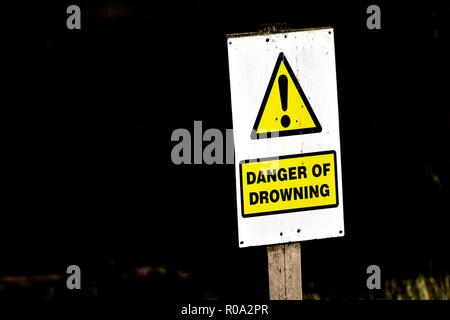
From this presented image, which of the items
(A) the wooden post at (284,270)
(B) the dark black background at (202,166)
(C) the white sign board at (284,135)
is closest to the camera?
(C) the white sign board at (284,135)

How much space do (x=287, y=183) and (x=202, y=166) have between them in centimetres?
388

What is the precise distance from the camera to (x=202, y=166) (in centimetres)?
756

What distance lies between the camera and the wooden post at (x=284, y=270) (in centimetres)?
378

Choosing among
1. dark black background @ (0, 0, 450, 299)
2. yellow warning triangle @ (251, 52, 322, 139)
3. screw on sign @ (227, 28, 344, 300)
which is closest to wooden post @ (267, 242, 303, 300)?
screw on sign @ (227, 28, 344, 300)

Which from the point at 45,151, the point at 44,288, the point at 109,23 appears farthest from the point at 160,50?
the point at 44,288

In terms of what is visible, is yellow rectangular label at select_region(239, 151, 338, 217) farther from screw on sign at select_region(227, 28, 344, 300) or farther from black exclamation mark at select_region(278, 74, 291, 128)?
black exclamation mark at select_region(278, 74, 291, 128)

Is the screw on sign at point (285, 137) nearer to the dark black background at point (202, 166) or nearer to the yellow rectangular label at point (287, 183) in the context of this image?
the yellow rectangular label at point (287, 183)

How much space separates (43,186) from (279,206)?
4579 mm

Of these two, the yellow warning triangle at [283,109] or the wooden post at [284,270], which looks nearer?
the yellow warning triangle at [283,109]

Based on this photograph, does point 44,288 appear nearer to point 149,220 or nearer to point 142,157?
point 149,220

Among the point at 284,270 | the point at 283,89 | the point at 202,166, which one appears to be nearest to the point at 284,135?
the point at 283,89

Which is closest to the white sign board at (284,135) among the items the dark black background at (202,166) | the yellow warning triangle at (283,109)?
the yellow warning triangle at (283,109)

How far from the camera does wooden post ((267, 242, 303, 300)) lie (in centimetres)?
378

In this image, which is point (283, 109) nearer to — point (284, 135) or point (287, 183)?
point (284, 135)
